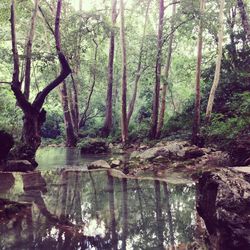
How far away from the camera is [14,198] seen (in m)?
8.05

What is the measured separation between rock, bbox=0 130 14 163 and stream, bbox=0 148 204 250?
180cm

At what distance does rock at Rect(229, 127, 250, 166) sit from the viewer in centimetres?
961

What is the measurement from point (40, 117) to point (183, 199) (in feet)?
25.2

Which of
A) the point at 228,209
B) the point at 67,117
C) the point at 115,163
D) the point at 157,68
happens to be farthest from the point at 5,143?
the point at 67,117

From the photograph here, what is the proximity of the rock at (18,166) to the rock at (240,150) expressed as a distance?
6.70 m

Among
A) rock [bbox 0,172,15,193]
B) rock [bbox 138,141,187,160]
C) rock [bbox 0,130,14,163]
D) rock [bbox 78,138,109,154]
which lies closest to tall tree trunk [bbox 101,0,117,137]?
rock [bbox 78,138,109,154]

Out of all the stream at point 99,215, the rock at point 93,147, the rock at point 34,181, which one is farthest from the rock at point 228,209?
the rock at point 93,147

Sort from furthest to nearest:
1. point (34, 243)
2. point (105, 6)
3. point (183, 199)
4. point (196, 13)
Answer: point (105, 6)
point (196, 13)
point (183, 199)
point (34, 243)

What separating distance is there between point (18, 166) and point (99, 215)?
6273 mm

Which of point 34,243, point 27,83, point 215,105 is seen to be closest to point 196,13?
point 215,105

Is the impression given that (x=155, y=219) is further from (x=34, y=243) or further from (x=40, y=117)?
(x=40, y=117)

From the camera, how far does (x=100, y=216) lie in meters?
6.46

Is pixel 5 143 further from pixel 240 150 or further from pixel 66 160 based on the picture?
pixel 240 150

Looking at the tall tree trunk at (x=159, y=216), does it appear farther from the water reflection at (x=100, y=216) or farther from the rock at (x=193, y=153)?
the rock at (x=193, y=153)
